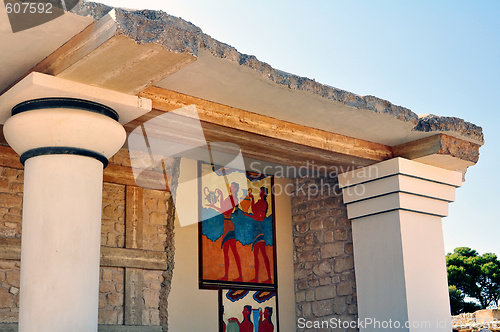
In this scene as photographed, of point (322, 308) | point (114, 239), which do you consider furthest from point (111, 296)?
point (322, 308)

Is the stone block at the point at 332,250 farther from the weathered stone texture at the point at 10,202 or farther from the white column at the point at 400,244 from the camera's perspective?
the weathered stone texture at the point at 10,202

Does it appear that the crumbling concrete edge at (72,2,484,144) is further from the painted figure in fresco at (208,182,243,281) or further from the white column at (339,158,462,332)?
the painted figure in fresco at (208,182,243,281)

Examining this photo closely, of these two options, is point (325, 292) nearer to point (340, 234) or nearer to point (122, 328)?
point (340, 234)

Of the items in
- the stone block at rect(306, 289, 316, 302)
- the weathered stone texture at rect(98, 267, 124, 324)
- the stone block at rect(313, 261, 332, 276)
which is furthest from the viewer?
the stone block at rect(306, 289, 316, 302)

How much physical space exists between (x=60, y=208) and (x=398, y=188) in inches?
126

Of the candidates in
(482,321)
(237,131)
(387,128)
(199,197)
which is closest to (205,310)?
(199,197)

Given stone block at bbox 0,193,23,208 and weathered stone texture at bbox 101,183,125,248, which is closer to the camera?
stone block at bbox 0,193,23,208

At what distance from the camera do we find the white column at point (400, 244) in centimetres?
571

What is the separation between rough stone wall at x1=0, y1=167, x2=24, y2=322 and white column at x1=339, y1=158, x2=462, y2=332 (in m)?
3.04

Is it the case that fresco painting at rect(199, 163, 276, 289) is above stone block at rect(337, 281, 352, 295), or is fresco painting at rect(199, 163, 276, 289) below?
above

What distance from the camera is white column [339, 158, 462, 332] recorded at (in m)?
5.71

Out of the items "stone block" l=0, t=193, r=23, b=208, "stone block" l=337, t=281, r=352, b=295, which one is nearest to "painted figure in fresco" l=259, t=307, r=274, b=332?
"stone block" l=337, t=281, r=352, b=295

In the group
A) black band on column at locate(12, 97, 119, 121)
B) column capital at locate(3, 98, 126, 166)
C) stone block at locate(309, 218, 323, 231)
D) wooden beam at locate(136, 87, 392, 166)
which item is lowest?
stone block at locate(309, 218, 323, 231)

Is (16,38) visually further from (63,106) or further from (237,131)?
(237,131)
